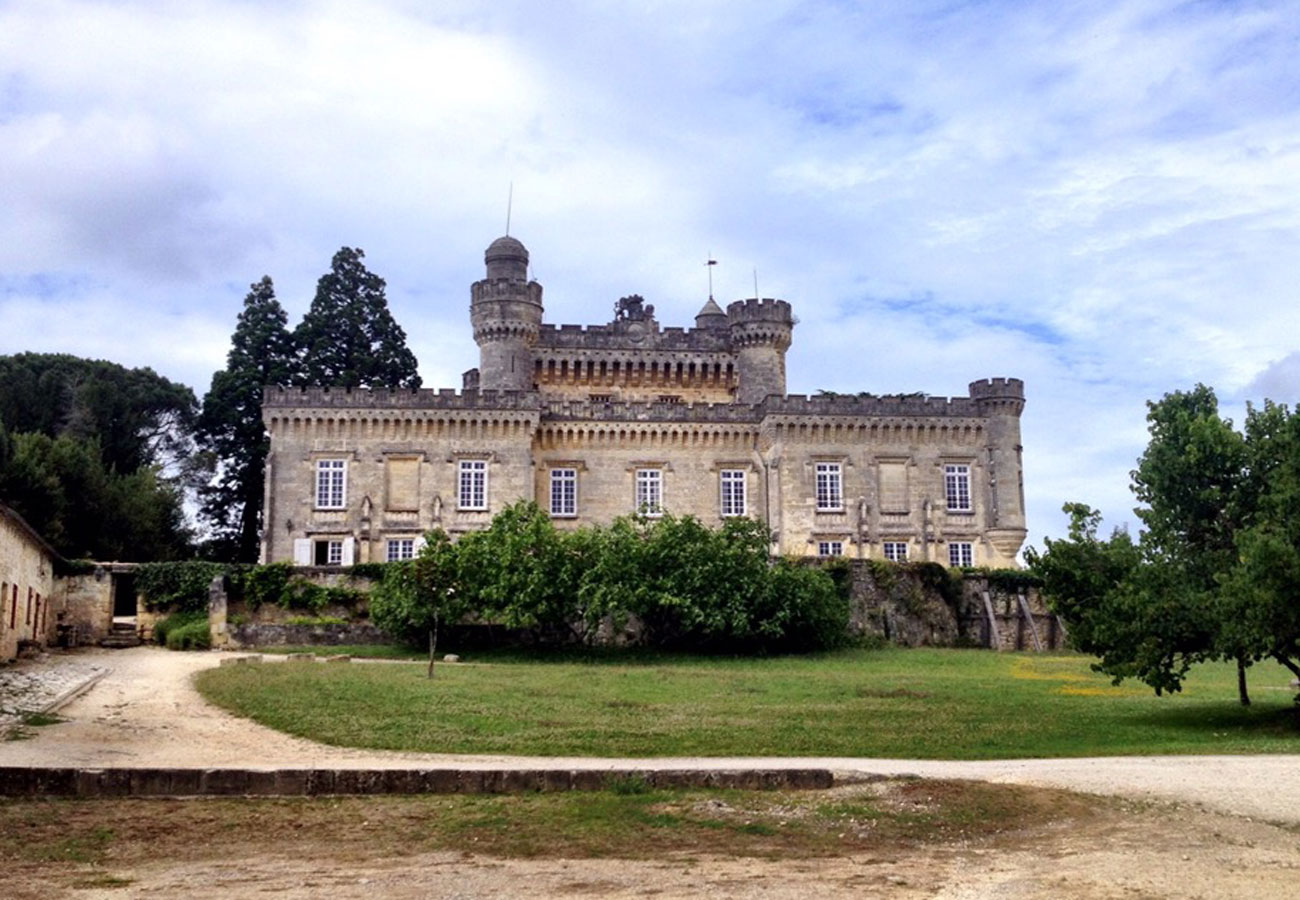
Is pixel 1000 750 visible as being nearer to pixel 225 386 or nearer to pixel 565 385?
pixel 565 385

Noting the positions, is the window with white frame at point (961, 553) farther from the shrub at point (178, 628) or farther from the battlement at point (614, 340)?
the shrub at point (178, 628)

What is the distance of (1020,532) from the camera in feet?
Answer: 171

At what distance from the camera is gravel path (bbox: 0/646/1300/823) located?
594 inches

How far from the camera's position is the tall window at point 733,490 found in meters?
52.9

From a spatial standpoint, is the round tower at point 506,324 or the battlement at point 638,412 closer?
the battlement at point 638,412

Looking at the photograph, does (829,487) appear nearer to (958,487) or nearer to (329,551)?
(958,487)

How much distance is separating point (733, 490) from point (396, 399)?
1337cm

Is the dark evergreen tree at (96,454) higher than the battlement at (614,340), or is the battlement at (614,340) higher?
the battlement at (614,340)

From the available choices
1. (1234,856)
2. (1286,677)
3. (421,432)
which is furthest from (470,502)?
(1234,856)

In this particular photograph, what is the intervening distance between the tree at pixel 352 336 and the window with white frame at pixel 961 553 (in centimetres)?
2374

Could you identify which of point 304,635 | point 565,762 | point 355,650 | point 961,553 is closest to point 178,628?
point 304,635

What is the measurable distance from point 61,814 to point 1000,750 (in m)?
12.2

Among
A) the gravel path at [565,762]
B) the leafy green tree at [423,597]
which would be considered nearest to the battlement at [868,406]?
the leafy green tree at [423,597]

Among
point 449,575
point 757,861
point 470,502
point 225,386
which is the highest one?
point 225,386
